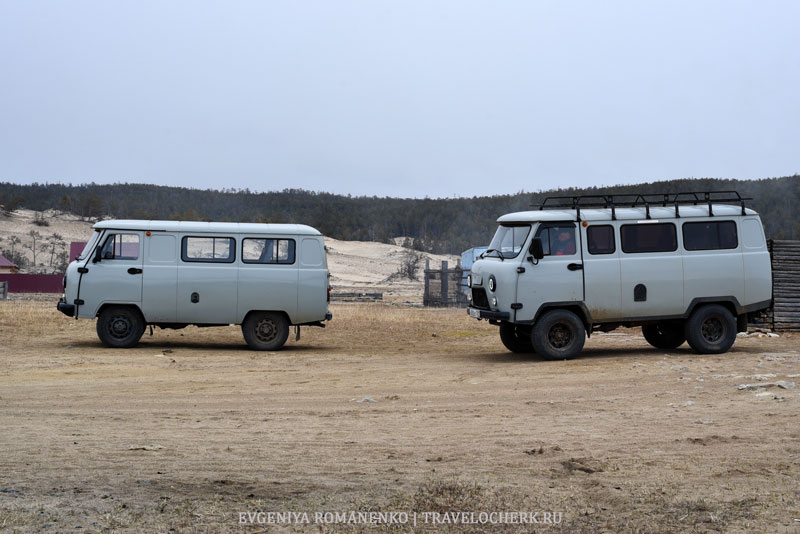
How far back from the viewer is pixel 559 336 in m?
15.2

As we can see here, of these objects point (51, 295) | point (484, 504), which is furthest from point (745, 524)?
point (51, 295)

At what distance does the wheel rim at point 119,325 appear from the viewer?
17.1m

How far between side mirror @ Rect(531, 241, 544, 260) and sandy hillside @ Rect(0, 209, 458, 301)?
38.7 meters

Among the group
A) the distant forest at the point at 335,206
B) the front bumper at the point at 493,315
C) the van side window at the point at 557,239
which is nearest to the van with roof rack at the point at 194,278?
the front bumper at the point at 493,315

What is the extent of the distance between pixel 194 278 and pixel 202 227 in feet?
3.67

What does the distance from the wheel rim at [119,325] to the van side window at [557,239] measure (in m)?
8.52

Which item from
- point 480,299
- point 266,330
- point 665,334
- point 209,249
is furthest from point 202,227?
point 665,334

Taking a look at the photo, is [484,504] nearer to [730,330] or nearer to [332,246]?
[730,330]

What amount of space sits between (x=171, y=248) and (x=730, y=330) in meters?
11.1

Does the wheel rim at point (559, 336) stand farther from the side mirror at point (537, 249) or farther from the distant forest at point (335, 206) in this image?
the distant forest at point (335, 206)

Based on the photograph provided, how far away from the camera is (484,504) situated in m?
5.96

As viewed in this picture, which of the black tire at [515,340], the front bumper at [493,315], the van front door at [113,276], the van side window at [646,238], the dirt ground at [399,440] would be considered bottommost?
the dirt ground at [399,440]

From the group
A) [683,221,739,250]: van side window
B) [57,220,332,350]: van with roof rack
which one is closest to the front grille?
[57,220,332,350]: van with roof rack

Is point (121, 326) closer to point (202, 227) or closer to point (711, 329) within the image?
point (202, 227)
